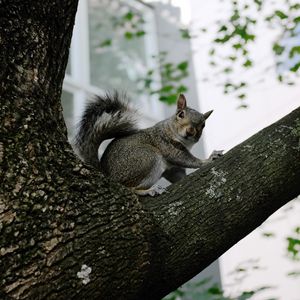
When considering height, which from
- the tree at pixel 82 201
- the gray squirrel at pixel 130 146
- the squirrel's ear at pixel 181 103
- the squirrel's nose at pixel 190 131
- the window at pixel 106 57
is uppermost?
the window at pixel 106 57

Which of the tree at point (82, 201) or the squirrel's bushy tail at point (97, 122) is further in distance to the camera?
the squirrel's bushy tail at point (97, 122)

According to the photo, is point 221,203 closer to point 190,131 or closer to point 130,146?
point 130,146

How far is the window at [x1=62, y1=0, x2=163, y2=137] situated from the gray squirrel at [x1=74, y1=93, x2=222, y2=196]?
324 centimetres

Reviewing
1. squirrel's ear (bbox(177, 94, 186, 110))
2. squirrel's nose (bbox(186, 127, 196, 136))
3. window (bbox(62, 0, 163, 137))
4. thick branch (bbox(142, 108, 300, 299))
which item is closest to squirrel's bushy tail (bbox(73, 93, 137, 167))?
squirrel's nose (bbox(186, 127, 196, 136))

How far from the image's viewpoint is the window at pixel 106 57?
640cm

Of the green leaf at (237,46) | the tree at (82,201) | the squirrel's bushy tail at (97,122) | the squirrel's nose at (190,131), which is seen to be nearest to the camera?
the tree at (82,201)

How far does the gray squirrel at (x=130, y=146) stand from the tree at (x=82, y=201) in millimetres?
702

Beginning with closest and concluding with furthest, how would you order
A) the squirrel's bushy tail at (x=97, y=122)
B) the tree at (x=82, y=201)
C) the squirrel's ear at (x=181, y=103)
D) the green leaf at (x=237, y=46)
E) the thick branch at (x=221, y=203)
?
the tree at (x=82, y=201) < the thick branch at (x=221, y=203) < the squirrel's bushy tail at (x=97, y=122) < the squirrel's ear at (x=181, y=103) < the green leaf at (x=237, y=46)

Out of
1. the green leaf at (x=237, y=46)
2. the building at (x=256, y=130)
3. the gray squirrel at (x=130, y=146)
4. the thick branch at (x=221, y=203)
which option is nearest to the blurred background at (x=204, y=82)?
the building at (x=256, y=130)

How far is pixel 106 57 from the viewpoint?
23.1 feet

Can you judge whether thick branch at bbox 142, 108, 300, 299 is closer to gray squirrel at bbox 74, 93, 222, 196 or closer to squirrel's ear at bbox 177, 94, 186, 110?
gray squirrel at bbox 74, 93, 222, 196

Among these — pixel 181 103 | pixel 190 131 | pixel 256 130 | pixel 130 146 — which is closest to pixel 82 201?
pixel 130 146

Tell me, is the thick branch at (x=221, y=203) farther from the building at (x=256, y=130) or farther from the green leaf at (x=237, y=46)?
the building at (x=256, y=130)

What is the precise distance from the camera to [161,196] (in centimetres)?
168
